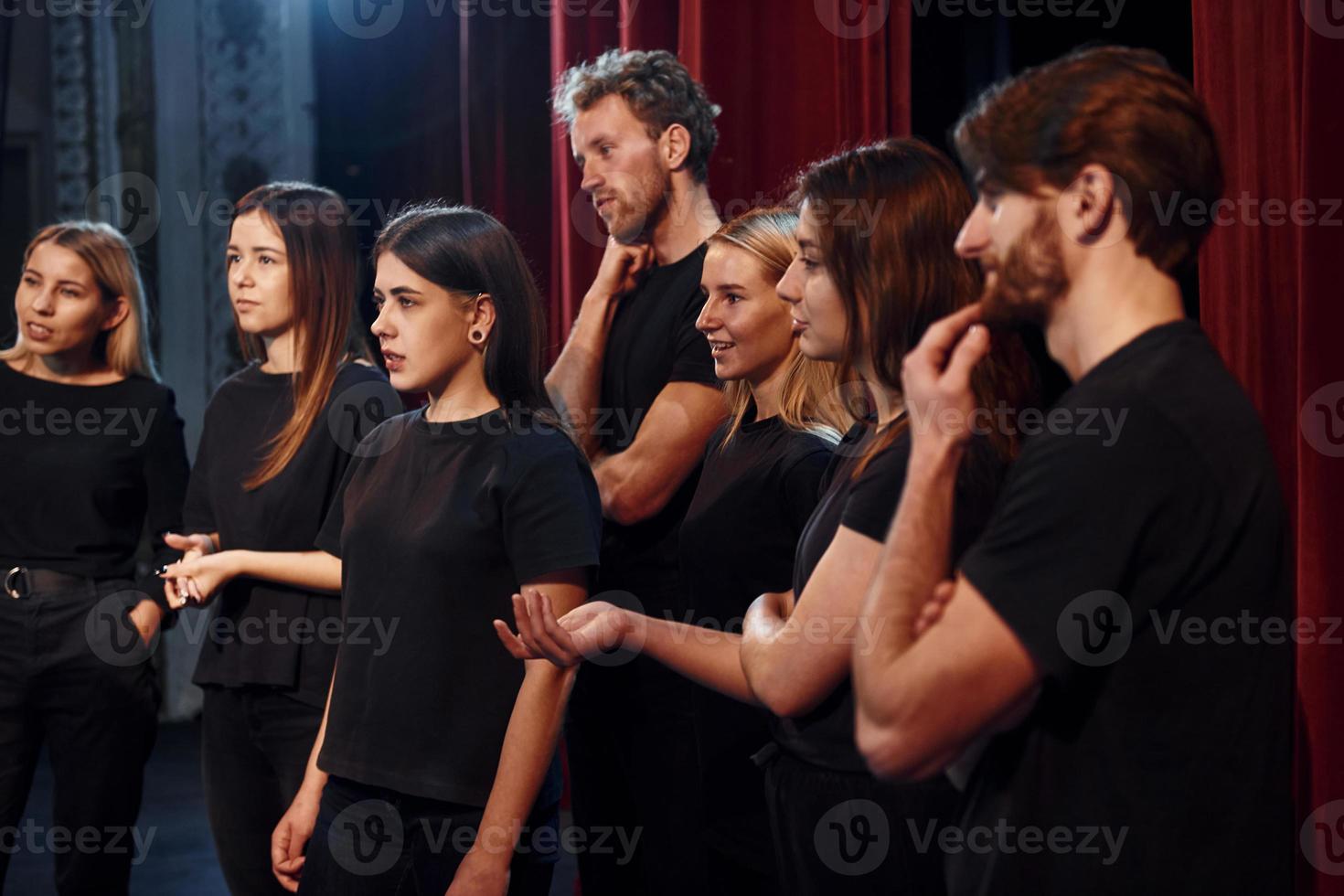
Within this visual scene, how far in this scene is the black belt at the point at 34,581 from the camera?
93.2 inches

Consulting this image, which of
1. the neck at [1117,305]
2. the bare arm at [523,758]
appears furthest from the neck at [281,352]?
the neck at [1117,305]

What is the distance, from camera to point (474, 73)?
4.14m

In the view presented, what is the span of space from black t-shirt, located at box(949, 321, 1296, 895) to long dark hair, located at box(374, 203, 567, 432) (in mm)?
836

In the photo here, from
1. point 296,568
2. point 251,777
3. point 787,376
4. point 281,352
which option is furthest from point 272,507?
point 787,376

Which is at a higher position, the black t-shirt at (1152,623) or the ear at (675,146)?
the ear at (675,146)

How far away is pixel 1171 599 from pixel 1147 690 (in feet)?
0.23

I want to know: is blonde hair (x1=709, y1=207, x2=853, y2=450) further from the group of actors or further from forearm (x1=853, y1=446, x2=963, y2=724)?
forearm (x1=853, y1=446, x2=963, y2=724)

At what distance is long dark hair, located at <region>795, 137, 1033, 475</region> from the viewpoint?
50.6 inches

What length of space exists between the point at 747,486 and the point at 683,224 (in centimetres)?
70

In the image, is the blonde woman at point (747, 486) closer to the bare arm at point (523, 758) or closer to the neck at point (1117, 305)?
the bare arm at point (523, 758)

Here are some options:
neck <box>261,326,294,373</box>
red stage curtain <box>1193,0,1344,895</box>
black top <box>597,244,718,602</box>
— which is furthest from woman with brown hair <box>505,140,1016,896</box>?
neck <box>261,326,294,373</box>

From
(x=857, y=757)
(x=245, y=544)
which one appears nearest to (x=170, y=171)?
(x=245, y=544)

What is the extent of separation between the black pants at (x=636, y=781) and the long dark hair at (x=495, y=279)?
0.50 metres

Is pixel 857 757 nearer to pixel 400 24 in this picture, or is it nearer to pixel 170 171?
pixel 400 24
